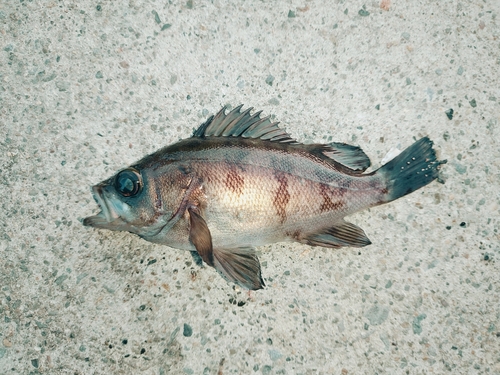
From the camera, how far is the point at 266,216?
6.08 ft

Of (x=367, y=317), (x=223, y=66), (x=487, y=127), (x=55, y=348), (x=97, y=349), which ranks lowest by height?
(x=55, y=348)

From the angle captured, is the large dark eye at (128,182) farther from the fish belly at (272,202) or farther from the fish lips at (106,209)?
the fish belly at (272,202)

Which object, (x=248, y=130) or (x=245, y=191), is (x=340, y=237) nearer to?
(x=245, y=191)

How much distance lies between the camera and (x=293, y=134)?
2285 mm

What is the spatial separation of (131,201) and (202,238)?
16.3 inches

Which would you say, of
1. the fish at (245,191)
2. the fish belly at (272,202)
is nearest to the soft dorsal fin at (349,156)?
the fish at (245,191)

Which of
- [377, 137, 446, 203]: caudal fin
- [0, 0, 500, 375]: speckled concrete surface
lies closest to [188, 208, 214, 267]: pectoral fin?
[0, 0, 500, 375]: speckled concrete surface

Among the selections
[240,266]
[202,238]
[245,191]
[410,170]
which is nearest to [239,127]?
[245,191]

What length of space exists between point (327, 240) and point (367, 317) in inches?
23.2

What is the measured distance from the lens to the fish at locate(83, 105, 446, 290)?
1830mm

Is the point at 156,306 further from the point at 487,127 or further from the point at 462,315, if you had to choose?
the point at 487,127

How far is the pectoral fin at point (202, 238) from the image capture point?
1.79 meters

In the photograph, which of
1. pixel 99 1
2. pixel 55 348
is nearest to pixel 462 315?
pixel 55 348

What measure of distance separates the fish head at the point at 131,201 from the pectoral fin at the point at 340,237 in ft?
2.74
